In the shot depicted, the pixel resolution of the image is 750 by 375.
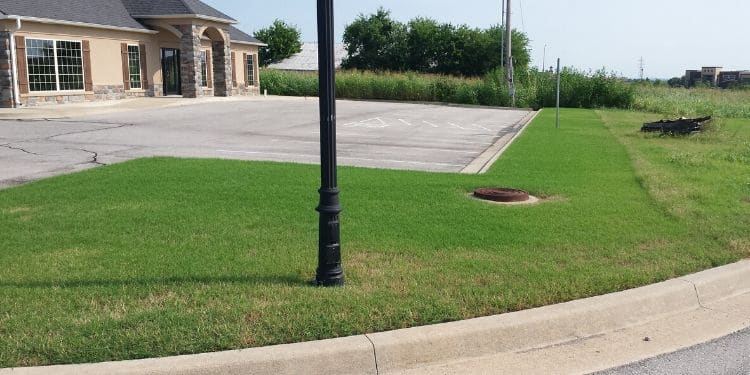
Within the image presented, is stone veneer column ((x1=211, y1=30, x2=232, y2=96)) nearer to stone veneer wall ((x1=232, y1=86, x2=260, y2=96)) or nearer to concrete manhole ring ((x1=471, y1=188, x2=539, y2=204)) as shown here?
stone veneer wall ((x1=232, y1=86, x2=260, y2=96))

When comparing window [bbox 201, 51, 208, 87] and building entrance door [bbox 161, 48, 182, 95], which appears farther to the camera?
window [bbox 201, 51, 208, 87]

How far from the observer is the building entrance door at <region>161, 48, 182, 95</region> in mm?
32906

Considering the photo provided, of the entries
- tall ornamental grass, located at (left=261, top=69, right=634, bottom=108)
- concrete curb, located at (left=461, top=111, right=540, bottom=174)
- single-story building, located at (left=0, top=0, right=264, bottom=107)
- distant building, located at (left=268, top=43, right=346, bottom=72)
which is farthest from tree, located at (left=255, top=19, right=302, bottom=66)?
concrete curb, located at (left=461, top=111, right=540, bottom=174)

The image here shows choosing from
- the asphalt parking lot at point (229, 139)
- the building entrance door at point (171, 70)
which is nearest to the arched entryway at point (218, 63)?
the building entrance door at point (171, 70)

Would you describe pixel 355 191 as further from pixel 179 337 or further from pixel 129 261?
pixel 179 337

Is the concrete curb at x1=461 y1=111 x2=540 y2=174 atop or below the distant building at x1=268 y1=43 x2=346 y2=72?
below

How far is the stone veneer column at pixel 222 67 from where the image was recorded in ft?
116

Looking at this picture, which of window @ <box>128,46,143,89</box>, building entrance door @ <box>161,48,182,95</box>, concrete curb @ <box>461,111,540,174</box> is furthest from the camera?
building entrance door @ <box>161,48,182,95</box>

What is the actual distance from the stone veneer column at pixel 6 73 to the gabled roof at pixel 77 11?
0.94 metres

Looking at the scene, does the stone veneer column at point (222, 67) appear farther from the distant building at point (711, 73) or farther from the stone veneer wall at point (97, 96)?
the distant building at point (711, 73)

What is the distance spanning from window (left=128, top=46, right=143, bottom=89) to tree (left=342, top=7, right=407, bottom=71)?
3298 cm

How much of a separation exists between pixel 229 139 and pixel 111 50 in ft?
49.6

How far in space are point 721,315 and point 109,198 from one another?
6.93 metres

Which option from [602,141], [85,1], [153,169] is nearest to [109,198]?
[153,169]
